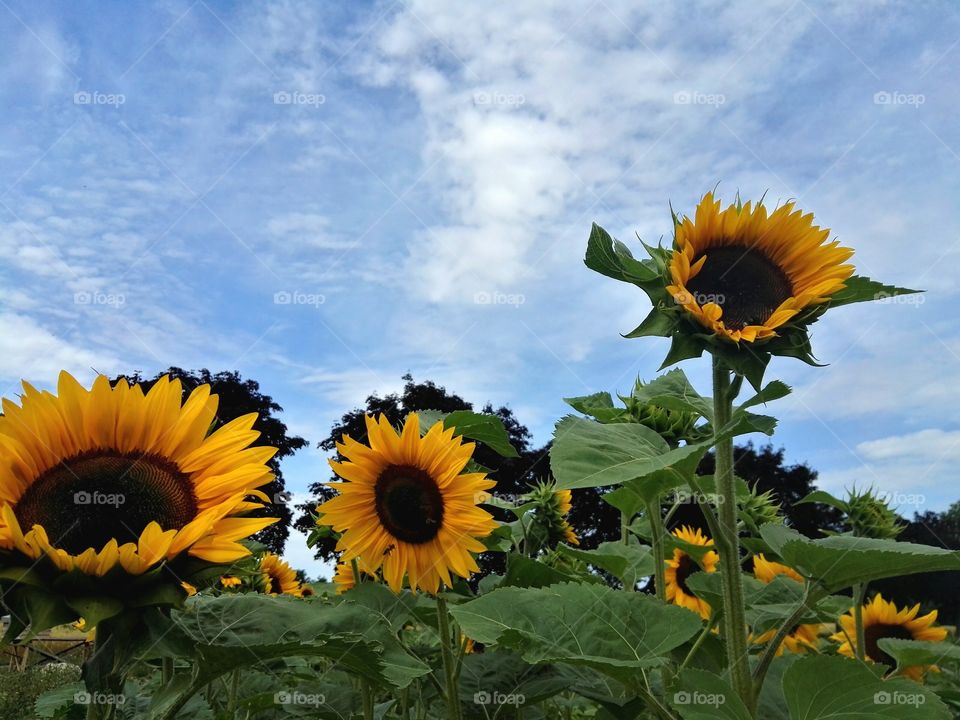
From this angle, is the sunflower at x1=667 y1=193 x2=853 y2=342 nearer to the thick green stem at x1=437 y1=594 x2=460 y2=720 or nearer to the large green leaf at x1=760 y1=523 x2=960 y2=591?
the large green leaf at x1=760 y1=523 x2=960 y2=591

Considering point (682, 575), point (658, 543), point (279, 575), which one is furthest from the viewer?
point (279, 575)

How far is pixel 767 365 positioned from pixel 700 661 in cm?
131

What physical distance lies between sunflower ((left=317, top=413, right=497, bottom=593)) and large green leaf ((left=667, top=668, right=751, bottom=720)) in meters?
0.93

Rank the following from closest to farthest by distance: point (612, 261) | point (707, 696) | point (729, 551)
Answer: point (707, 696), point (729, 551), point (612, 261)

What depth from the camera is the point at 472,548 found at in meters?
2.54

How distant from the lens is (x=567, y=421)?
2199 millimetres

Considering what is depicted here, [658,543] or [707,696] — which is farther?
[658,543]

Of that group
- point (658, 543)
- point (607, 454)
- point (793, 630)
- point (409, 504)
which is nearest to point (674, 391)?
point (658, 543)

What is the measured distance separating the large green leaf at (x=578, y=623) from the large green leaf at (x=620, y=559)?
1.36 feet

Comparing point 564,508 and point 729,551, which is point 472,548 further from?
point 564,508

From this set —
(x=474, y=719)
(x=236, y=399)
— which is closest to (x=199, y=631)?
(x=474, y=719)

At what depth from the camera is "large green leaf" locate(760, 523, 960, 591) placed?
1767mm

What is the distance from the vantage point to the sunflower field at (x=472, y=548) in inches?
54.4

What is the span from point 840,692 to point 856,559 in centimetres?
33
